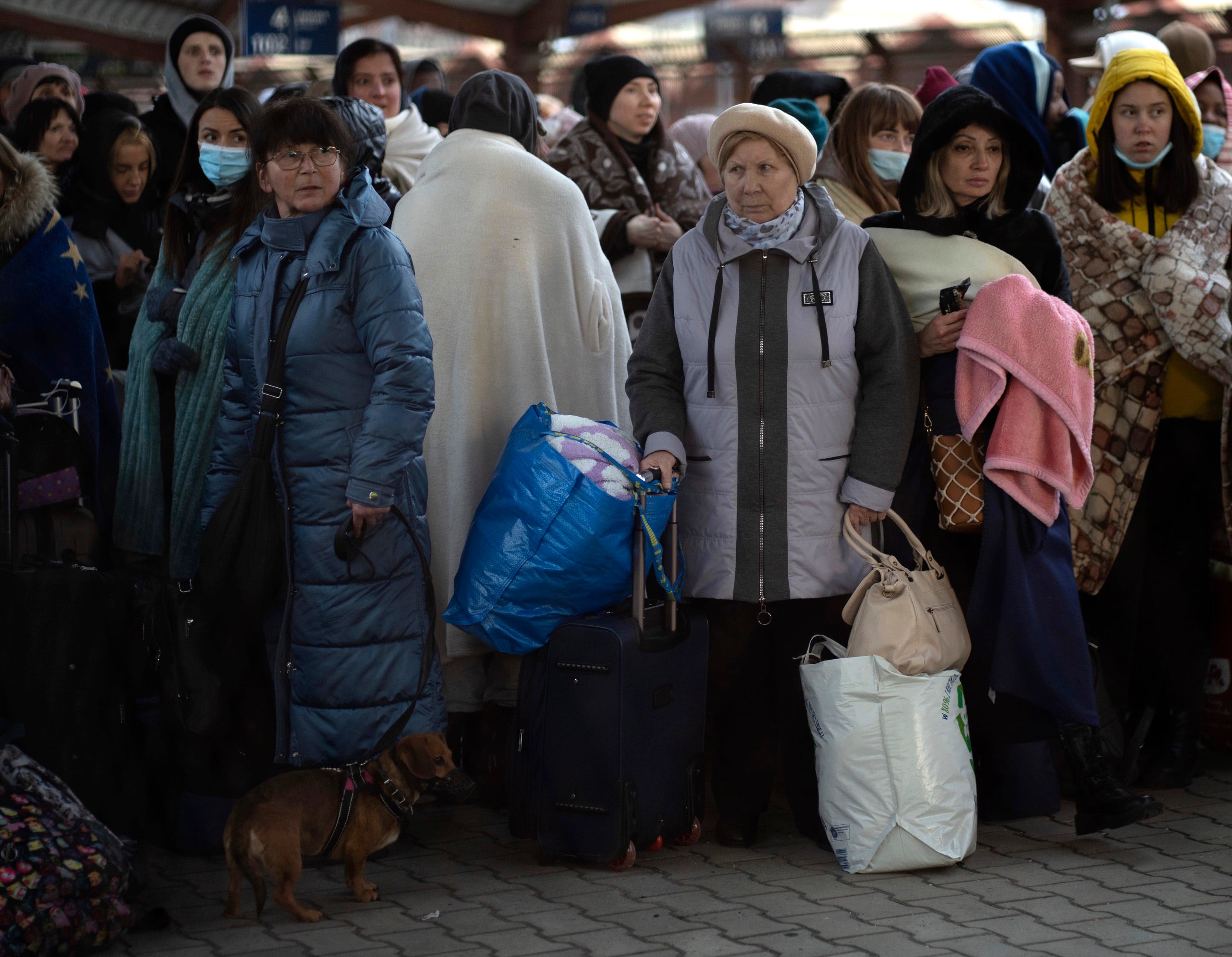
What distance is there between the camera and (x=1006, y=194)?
4.05m

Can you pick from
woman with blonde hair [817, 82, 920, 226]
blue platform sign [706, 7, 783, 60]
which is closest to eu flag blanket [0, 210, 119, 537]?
woman with blonde hair [817, 82, 920, 226]

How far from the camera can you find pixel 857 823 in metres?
3.70

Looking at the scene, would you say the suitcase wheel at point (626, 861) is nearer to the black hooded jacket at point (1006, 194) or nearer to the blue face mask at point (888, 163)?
the black hooded jacket at point (1006, 194)

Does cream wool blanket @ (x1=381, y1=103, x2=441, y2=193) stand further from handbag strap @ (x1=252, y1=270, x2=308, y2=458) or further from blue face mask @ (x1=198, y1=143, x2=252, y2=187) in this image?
handbag strap @ (x1=252, y1=270, x2=308, y2=458)

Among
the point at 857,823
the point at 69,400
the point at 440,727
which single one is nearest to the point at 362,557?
the point at 440,727

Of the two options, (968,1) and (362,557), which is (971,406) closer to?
(362,557)

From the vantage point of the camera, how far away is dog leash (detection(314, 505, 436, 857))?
3545 millimetres

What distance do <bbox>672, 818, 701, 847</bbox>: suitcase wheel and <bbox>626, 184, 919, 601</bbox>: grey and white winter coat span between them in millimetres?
642

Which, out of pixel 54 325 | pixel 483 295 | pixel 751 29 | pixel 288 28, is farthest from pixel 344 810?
pixel 751 29

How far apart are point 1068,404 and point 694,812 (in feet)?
4.77

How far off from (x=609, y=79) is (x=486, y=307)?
150 centimetres

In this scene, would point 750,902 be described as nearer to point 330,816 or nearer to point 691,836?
point 691,836

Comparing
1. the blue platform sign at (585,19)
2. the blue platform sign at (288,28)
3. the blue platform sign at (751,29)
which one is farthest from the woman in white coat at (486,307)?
the blue platform sign at (751,29)

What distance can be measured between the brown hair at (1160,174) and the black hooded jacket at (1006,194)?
534 mm
